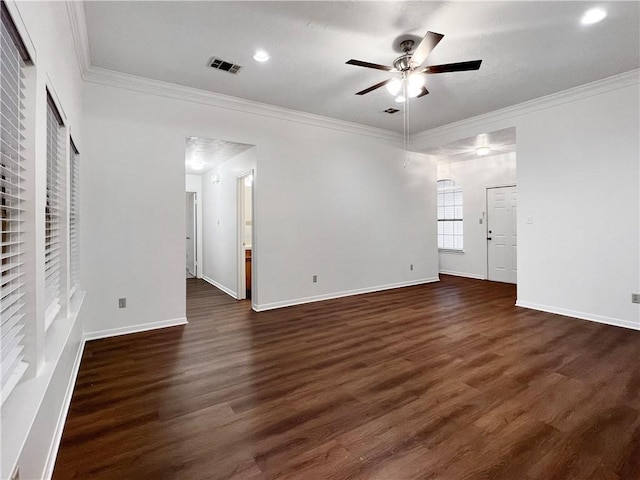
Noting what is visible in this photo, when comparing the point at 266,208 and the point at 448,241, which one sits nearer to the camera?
the point at 266,208

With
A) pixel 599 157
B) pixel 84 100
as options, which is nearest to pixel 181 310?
pixel 84 100

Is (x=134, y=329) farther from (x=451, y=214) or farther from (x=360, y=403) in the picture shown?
(x=451, y=214)

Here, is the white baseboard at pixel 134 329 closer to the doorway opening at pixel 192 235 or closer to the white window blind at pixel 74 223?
the white window blind at pixel 74 223

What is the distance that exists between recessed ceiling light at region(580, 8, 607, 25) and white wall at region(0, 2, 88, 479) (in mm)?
3802

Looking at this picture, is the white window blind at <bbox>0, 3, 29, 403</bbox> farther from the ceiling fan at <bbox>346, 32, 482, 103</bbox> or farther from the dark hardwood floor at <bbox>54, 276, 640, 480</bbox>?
the ceiling fan at <bbox>346, 32, 482, 103</bbox>

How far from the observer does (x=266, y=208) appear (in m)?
4.68

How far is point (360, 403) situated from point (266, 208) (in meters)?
3.12

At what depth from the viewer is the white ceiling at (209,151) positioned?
4539mm

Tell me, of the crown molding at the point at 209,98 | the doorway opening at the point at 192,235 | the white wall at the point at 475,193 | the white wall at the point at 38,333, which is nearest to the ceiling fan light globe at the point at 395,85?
the crown molding at the point at 209,98

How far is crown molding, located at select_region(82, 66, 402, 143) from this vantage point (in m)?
3.53

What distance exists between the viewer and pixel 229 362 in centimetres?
291

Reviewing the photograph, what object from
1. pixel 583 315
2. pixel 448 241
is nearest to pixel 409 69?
pixel 583 315

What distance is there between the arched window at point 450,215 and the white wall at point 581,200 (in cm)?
295

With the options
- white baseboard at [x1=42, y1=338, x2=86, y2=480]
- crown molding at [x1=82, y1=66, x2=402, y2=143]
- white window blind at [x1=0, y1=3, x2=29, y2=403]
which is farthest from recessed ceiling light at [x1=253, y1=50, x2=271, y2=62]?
white baseboard at [x1=42, y1=338, x2=86, y2=480]
